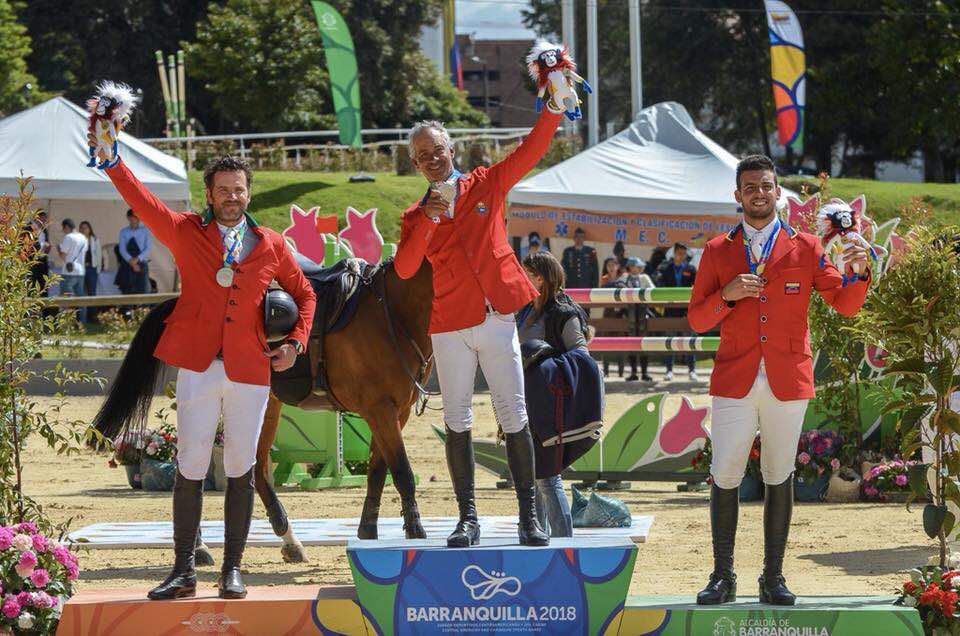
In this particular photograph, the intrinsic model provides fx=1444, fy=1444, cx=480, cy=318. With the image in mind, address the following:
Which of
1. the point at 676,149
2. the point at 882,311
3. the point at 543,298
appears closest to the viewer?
the point at 882,311

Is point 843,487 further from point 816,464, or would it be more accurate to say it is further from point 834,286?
point 834,286

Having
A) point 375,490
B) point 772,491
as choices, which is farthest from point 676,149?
point 772,491

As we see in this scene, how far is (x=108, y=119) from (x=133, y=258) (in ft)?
53.9

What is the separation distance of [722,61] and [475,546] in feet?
137

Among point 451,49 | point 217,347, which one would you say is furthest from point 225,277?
point 451,49

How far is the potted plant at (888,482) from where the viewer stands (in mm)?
10336

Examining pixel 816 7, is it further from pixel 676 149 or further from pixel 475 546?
pixel 475 546

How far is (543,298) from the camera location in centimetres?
773

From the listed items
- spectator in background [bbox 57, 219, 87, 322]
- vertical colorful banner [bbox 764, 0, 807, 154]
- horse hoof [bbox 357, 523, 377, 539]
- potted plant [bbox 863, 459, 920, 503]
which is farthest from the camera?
vertical colorful banner [bbox 764, 0, 807, 154]

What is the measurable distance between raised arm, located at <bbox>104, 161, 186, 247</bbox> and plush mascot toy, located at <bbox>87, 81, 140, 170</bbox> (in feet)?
0.23

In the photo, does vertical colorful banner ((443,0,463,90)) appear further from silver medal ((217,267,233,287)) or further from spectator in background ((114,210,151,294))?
silver medal ((217,267,233,287))

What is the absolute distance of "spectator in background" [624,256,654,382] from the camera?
18.4m

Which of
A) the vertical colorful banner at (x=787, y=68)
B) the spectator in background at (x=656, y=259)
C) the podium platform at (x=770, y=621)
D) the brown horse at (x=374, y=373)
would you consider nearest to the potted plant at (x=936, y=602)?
the podium platform at (x=770, y=621)

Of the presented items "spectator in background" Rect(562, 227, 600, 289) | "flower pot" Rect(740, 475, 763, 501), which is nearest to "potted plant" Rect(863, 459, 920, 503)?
"flower pot" Rect(740, 475, 763, 501)
